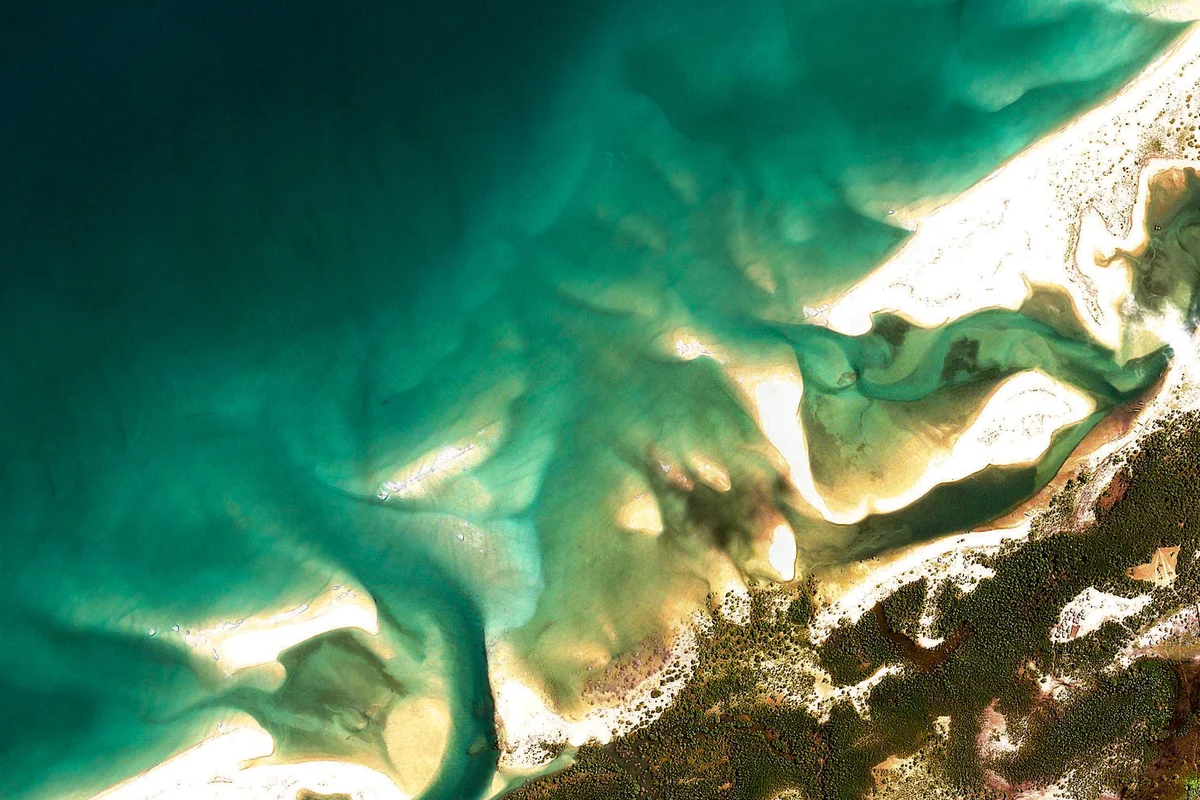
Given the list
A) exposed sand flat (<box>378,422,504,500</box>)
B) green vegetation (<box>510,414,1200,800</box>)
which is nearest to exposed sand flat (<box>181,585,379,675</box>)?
exposed sand flat (<box>378,422,504,500</box>)

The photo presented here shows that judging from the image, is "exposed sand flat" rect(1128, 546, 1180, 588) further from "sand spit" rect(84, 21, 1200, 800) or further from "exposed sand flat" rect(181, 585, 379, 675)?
"exposed sand flat" rect(181, 585, 379, 675)

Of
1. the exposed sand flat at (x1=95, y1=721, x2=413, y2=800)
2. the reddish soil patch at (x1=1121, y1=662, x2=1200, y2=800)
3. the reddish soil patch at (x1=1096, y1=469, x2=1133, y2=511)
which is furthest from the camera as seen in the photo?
the reddish soil patch at (x1=1121, y1=662, x2=1200, y2=800)

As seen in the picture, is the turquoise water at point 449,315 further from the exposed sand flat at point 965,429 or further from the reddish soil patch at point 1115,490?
the reddish soil patch at point 1115,490

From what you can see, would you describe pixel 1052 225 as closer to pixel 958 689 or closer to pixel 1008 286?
pixel 1008 286

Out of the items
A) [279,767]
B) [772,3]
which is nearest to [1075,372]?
[772,3]

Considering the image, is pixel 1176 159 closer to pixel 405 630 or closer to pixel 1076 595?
pixel 1076 595

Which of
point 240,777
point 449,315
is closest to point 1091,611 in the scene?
point 449,315
